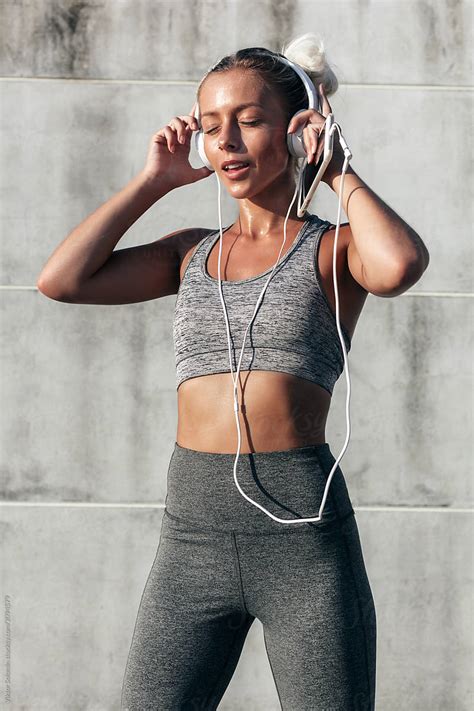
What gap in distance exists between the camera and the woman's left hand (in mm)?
1836

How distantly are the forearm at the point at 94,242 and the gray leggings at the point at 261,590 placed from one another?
0.49 meters

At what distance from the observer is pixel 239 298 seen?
1.87 meters

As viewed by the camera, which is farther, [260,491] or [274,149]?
[274,149]

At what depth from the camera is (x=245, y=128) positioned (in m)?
1.87

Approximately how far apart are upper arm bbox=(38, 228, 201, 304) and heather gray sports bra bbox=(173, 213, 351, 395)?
189mm

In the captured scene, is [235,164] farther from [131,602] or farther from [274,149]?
[131,602]

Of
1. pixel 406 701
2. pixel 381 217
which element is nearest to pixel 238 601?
pixel 381 217

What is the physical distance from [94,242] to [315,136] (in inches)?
21.5

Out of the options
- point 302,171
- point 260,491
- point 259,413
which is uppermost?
point 302,171

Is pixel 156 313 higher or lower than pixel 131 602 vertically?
higher

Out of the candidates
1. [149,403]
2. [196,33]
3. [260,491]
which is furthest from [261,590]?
[196,33]

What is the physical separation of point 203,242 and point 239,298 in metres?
0.26

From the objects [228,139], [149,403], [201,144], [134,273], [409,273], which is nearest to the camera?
[409,273]

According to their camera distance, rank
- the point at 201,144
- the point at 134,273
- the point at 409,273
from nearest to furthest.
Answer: the point at 409,273
the point at 201,144
the point at 134,273
